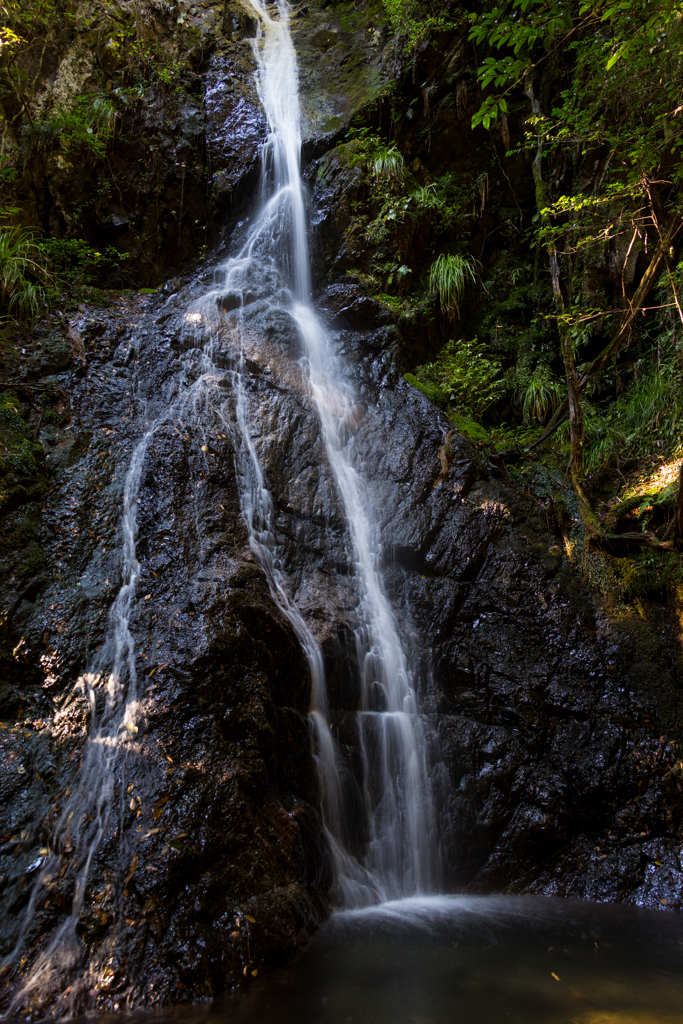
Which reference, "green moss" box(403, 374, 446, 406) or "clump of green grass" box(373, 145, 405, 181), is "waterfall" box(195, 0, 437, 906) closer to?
"green moss" box(403, 374, 446, 406)

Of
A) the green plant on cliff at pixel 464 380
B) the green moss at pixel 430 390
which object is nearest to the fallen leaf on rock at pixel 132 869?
the green moss at pixel 430 390

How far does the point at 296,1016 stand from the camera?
2.64 metres

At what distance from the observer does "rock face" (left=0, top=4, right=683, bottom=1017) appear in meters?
3.10

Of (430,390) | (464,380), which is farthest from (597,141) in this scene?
(430,390)

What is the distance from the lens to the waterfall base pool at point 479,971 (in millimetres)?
2652

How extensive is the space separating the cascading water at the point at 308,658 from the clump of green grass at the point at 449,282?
6.67ft

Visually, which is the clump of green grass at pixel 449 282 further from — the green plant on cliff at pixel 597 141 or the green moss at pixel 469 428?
the green moss at pixel 469 428

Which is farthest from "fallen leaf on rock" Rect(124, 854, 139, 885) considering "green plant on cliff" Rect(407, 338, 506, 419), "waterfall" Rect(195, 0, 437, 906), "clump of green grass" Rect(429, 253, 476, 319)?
"clump of green grass" Rect(429, 253, 476, 319)

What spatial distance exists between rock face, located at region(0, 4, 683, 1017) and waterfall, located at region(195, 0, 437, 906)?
148 millimetres

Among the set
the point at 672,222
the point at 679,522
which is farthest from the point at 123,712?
the point at 672,222

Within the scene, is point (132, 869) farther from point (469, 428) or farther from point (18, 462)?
point (469, 428)

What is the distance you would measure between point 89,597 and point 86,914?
6.87 ft

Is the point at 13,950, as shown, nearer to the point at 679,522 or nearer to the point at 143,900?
the point at 143,900

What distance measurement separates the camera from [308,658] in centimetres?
454
